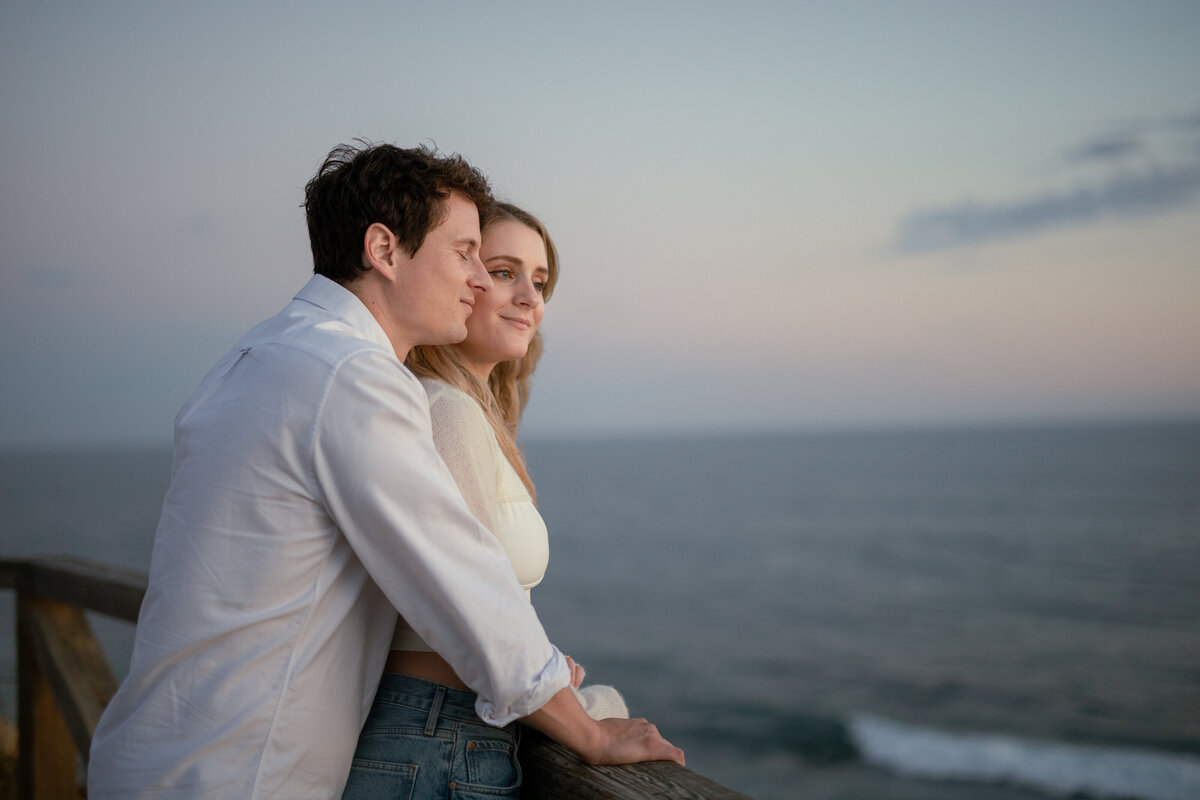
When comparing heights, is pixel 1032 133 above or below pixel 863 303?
above

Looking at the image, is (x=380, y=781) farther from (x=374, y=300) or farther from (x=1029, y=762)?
(x=1029, y=762)

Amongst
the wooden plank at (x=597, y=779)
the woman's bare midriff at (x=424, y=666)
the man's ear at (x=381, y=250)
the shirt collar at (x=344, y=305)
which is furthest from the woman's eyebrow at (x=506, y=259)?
the wooden plank at (x=597, y=779)

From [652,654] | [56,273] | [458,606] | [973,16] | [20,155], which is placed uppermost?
[973,16]

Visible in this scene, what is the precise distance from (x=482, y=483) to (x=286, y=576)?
48 centimetres

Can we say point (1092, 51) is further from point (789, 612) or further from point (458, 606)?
point (458, 606)

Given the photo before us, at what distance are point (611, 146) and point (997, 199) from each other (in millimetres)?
41115

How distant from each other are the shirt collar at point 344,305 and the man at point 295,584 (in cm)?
12

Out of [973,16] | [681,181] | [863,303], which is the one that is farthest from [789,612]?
[973,16]

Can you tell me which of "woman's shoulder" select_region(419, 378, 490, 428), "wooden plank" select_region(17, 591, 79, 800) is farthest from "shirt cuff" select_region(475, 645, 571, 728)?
"wooden plank" select_region(17, 591, 79, 800)

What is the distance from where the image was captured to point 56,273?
896 cm

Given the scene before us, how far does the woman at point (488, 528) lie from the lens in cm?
137

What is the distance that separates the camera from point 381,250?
158cm

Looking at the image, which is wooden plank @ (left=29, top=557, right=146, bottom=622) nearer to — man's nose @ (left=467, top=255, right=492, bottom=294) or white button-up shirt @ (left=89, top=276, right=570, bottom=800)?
white button-up shirt @ (left=89, top=276, right=570, bottom=800)

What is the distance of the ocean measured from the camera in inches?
803
